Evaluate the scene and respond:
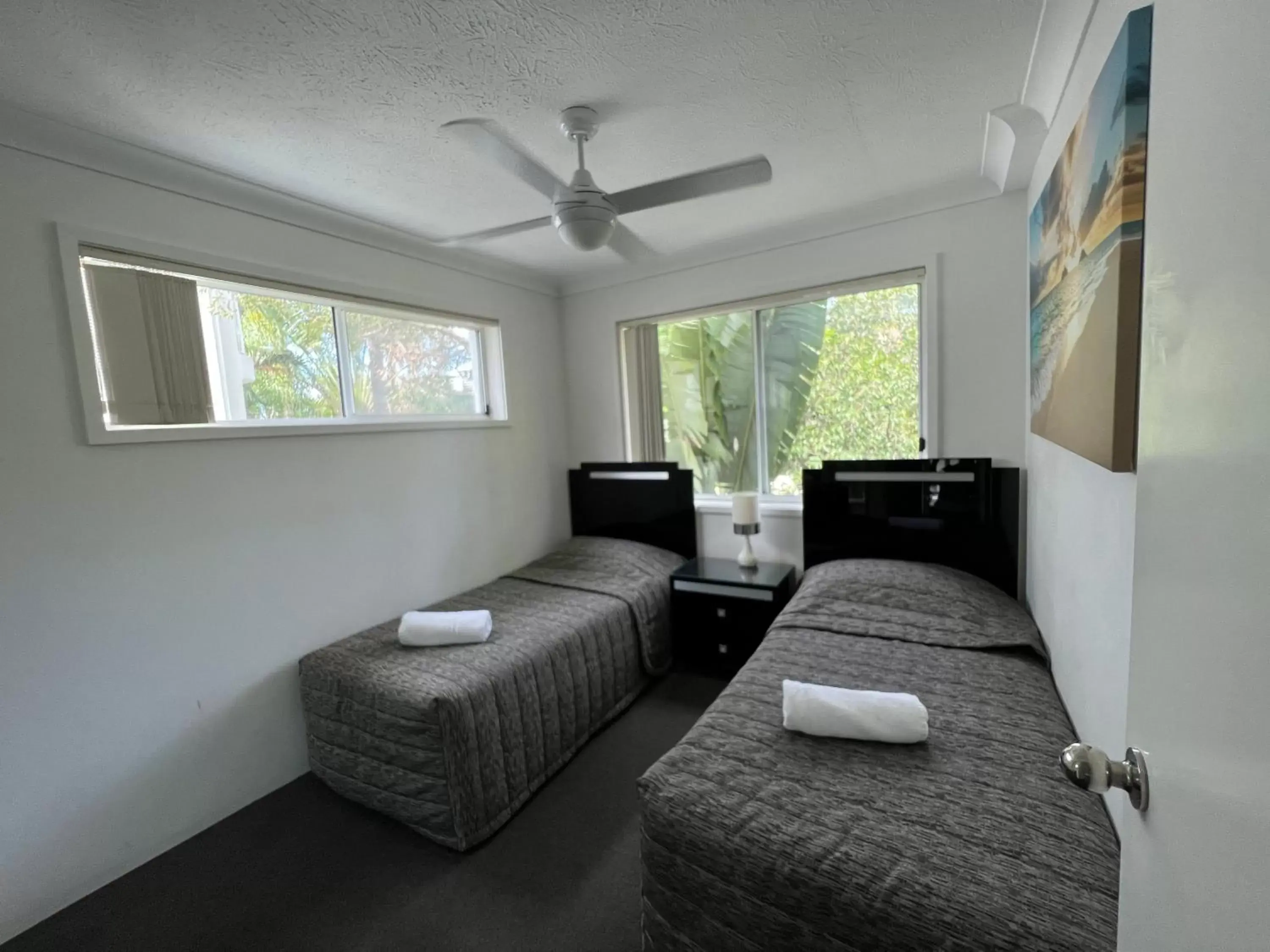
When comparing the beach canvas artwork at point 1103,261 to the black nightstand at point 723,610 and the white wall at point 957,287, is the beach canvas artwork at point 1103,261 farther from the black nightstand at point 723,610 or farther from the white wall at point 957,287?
the black nightstand at point 723,610

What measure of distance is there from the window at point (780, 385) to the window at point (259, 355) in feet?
3.51

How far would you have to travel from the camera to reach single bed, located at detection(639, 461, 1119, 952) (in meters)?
0.98

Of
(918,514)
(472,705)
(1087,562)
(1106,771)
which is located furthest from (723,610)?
(1106,771)

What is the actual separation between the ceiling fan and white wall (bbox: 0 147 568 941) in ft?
4.07

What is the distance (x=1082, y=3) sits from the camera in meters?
1.26

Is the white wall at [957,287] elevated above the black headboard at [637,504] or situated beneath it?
elevated above

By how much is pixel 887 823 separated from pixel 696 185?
1.72 m

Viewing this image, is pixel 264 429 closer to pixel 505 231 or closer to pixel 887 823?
pixel 505 231

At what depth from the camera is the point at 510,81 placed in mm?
1484

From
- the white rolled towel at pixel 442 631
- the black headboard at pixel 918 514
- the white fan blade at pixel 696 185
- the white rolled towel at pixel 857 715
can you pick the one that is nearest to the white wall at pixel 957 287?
the black headboard at pixel 918 514

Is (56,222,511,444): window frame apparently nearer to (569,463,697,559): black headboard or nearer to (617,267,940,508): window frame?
(569,463,697,559): black headboard

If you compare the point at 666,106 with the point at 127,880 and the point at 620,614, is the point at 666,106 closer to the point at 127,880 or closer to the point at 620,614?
the point at 620,614

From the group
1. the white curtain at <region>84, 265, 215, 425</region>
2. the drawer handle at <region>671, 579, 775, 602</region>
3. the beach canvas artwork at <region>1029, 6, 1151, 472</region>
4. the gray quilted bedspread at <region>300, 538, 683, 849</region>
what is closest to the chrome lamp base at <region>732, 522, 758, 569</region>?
the drawer handle at <region>671, 579, 775, 602</region>

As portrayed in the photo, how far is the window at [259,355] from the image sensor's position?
180 cm
